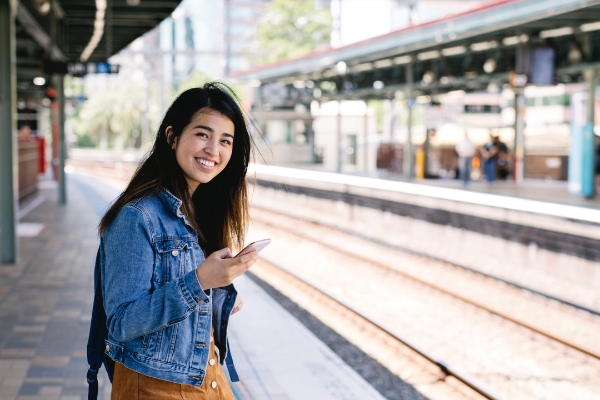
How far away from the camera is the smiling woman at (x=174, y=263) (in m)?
2.02

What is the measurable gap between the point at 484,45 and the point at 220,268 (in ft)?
65.4

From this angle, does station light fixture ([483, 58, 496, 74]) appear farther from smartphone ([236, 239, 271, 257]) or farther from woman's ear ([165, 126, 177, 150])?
smartphone ([236, 239, 271, 257])

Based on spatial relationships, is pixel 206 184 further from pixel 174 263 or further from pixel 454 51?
pixel 454 51

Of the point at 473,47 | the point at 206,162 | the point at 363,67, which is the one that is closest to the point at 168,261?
the point at 206,162

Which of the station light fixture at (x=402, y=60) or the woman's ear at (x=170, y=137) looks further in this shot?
the station light fixture at (x=402, y=60)

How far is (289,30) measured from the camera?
57.1 metres

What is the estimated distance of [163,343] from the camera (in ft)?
6.91

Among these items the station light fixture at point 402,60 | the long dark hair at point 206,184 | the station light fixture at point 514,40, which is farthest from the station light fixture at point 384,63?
the long dark hair at point 206,184

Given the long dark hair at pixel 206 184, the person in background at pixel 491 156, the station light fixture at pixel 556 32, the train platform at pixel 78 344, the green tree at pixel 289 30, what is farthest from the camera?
the green tree at pixel 289 30

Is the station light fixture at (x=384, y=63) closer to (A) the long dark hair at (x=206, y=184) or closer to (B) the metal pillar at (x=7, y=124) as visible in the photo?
(B) the metal pillar at (x=7, y=124)

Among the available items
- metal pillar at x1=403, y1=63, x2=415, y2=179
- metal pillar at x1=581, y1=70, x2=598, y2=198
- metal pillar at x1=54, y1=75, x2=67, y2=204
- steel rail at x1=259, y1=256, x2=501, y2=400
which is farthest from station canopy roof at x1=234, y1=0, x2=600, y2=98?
metal pillar at x1=54, y1=75, x2=67, y2=204

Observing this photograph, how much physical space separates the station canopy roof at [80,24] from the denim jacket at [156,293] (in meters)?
10.0

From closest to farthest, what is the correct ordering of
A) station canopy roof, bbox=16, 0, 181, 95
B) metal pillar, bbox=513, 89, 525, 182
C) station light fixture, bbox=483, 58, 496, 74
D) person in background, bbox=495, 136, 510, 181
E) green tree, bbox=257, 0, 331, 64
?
station canopy roof, bbox=16, 0, 181, 95
metal pillar, bbox=513, 89, 525, 182
station light fixture, bbox=483, 58, 496, 74
person in background, bbox=495, 136, 510, 181
green tree, bbox=257, 0, 331, 64

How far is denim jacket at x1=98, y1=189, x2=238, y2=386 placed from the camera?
2.01 meters
